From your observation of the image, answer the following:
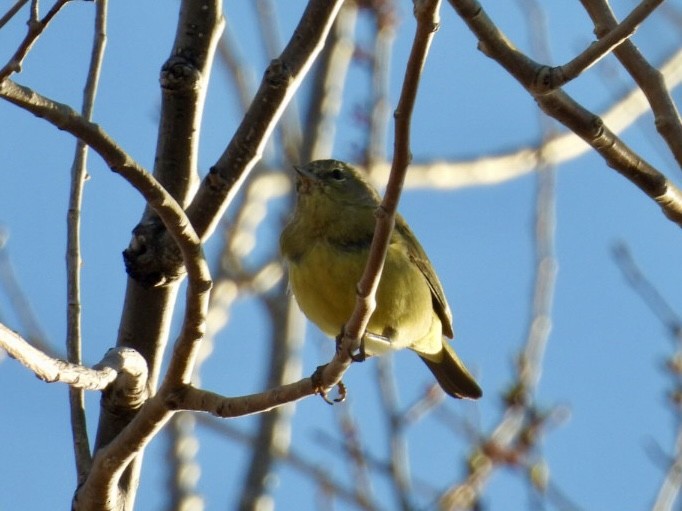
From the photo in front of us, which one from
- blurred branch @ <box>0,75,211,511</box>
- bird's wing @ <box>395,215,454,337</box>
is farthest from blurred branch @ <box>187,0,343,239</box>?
bird's wing @ <box>395,215,454,337</box>

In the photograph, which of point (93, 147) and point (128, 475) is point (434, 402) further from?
point (93, 147)

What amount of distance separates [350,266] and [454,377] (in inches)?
64.1

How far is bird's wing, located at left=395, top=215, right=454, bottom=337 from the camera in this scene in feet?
16.4

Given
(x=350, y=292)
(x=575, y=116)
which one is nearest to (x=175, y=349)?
(x=575, y=116)

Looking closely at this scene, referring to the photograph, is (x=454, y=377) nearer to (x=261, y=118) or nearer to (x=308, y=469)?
(x=308, y=469)

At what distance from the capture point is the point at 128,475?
3.09 metres

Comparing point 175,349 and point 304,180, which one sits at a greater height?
point 304,180

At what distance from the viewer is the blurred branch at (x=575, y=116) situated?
2670mm

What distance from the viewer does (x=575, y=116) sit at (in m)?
2.75

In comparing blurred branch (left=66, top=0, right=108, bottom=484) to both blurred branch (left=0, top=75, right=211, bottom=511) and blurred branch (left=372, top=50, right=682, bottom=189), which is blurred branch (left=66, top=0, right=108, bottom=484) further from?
blurred branch (left=372, top=50, right=682, bottom=189)

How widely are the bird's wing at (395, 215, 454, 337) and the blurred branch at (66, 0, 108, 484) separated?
1930 millimetres

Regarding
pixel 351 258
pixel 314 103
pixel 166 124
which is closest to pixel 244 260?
pixel 314 103

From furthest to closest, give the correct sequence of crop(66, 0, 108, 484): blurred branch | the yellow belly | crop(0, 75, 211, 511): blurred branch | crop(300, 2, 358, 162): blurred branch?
crop(300, 2, 358, 162): blurred branch < the yellow belly < crop(66, 0, 108, 484): blurred branch < crop(0, 75, 211, 511): blurred branch

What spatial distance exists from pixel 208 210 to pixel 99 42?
0.66 m
